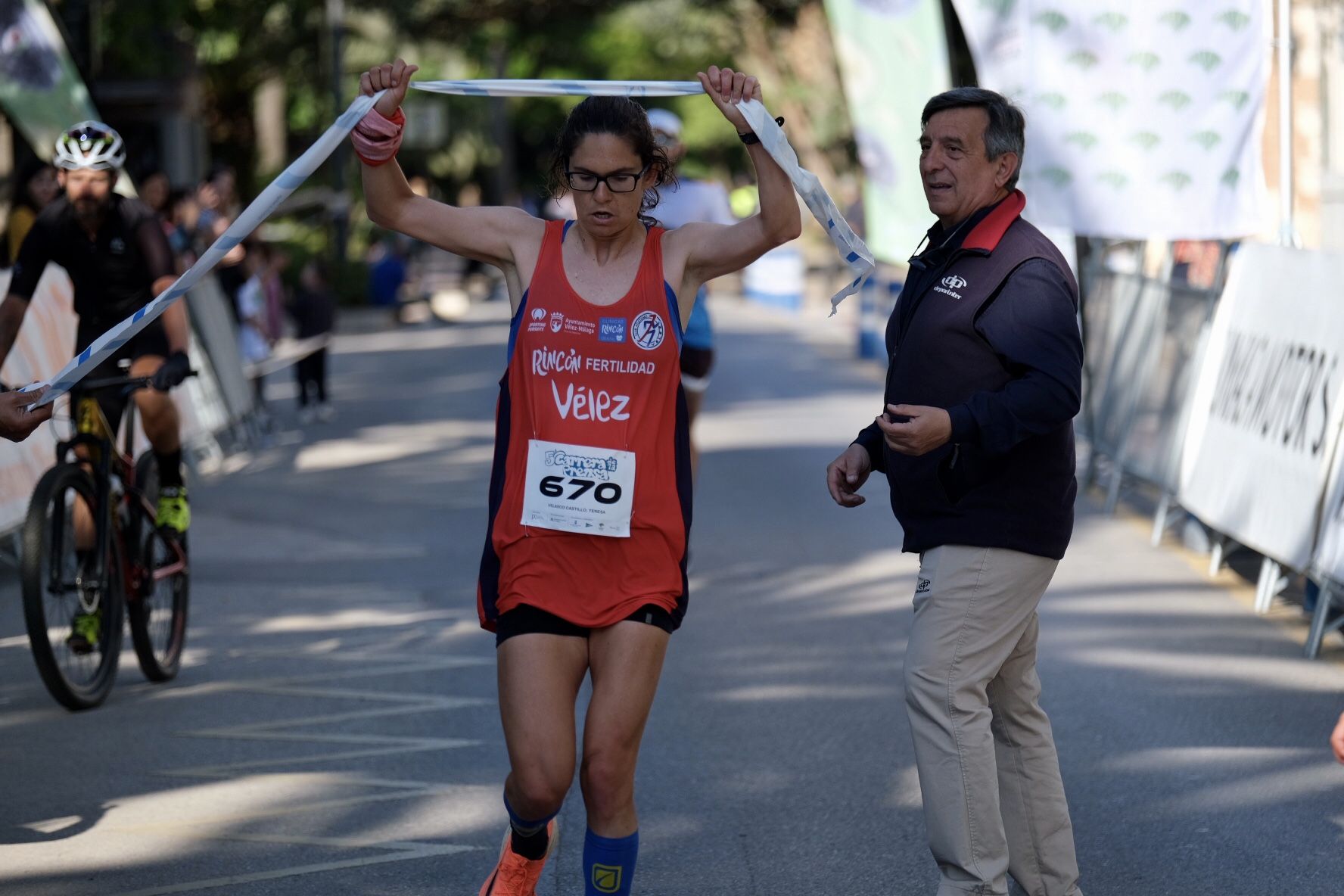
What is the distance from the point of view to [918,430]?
4.03 meters

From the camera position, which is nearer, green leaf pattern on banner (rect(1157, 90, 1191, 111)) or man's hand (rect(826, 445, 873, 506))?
man's hand (rect(826, 445, 873, 506))

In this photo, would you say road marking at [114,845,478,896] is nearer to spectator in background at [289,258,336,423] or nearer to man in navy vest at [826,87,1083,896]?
man in navy vest at [826,87,1083,896]

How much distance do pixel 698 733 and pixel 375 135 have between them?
3000 millimetres

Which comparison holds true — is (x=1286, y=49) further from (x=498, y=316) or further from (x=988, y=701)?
(x=498, y=316)

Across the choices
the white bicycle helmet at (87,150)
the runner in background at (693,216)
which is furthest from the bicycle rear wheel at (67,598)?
the runner in background at (693,216)

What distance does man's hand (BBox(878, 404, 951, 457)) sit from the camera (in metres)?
4.03

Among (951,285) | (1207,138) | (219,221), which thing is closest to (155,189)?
(219,221)

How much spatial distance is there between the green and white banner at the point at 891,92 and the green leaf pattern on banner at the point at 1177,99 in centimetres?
228

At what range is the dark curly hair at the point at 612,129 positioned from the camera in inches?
164

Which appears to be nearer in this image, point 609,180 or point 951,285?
point 609,180

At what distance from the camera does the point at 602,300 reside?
13.8ft

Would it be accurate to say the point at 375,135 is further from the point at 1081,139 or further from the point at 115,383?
the point at 1081,139

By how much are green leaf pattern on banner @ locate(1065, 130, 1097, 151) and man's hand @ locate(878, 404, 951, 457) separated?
6.73m

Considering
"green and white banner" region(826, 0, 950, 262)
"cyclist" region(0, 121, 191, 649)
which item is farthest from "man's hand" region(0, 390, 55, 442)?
"green and white banner" region(826, 0, 950, 262)
